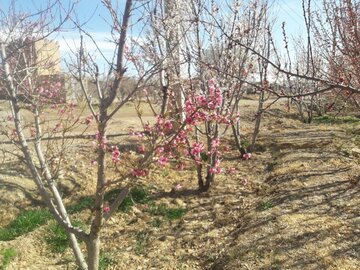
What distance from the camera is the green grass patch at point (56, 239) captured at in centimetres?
516

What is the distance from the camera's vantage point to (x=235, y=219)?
5676mm

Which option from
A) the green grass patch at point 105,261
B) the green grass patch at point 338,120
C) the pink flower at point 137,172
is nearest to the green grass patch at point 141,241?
the green grass patch at point 105,261

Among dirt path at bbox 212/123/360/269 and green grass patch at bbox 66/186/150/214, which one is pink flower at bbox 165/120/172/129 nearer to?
dirt path at bbox 212/123/360/269

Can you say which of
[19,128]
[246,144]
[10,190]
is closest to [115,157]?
[19,128]

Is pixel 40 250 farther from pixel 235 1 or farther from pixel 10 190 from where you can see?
pixel 235 1

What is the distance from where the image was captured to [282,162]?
819 centimetres

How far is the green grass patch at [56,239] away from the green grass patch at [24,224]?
0.31 m

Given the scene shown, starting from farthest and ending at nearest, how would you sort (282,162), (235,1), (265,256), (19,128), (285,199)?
(282,162) → (235,1) → (285,199) → (265,256) → (19,128)

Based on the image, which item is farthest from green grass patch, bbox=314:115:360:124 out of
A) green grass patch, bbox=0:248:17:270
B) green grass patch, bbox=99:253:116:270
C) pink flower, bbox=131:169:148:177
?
pink flower, bbox=131:169:148:177

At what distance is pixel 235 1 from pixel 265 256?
4742 mm

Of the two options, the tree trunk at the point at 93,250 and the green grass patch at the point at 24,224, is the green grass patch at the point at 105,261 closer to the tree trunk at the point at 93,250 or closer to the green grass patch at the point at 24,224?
the tree trunk at the point at 93,250

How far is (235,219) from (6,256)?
3.07 metres

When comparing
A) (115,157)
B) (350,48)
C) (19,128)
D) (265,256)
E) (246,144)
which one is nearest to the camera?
(115,157)

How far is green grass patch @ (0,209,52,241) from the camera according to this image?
546 cm
